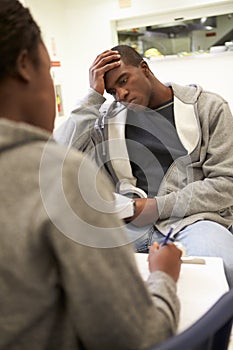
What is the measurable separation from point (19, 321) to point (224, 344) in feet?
1.32

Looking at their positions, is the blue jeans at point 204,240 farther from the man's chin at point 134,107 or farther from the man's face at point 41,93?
the man's face at point 41,93

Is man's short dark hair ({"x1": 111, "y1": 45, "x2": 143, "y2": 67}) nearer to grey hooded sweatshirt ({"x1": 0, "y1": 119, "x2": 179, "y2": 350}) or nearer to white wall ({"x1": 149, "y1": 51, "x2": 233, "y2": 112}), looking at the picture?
grey hooded sweatshirt ({"x1": 0, "y1": 119, "x2": 179, "y2": 350})

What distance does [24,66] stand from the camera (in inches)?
25.2

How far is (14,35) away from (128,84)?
1.10 meters

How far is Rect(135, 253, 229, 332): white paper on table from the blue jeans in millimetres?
313

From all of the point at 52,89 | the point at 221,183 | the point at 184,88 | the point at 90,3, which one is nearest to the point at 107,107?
the point at 184,88

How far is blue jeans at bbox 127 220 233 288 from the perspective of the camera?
4.50 feet

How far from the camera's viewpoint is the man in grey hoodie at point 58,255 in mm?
539

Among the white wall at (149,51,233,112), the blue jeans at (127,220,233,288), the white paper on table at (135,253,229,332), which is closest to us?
the white paper on table at (135,253,229,332)

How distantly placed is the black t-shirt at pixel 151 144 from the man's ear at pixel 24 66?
43.3 inches

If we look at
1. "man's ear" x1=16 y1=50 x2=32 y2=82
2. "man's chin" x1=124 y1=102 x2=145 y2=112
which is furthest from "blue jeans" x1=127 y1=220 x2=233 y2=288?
"man's ear" x1=16 y1=50 x2=32 y2=82

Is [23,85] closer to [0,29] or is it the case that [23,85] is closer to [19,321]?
[0,29]

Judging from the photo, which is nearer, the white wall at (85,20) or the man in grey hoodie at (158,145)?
the man in grey hoodie at (158,145)

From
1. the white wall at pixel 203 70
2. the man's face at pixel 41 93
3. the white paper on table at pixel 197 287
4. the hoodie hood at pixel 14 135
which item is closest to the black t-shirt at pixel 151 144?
the white paper on table at pixel 197 287
